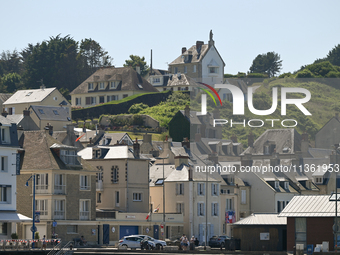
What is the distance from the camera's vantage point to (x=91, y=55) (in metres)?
167

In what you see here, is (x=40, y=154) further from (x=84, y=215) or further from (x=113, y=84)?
(x=113, y=84)

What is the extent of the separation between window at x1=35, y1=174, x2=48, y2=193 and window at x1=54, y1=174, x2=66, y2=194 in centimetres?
84

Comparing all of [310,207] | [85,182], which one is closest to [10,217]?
[85,182]

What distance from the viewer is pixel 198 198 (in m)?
77.9

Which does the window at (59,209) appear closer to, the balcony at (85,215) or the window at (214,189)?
the balcony at (85,215)

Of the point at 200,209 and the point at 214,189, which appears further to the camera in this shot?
the point at 214,189

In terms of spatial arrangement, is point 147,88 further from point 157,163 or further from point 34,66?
point 157,163

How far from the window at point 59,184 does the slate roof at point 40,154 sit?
0.82m

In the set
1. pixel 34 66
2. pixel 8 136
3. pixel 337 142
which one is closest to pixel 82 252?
pixel 8 136

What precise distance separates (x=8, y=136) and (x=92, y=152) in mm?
18621

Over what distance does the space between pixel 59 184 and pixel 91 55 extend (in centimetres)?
10388

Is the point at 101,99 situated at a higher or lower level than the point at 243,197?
higher

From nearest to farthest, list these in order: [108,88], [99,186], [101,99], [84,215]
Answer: [84,215], [99,186], [101,99], [108,88]

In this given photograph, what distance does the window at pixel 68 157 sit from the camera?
219ft
